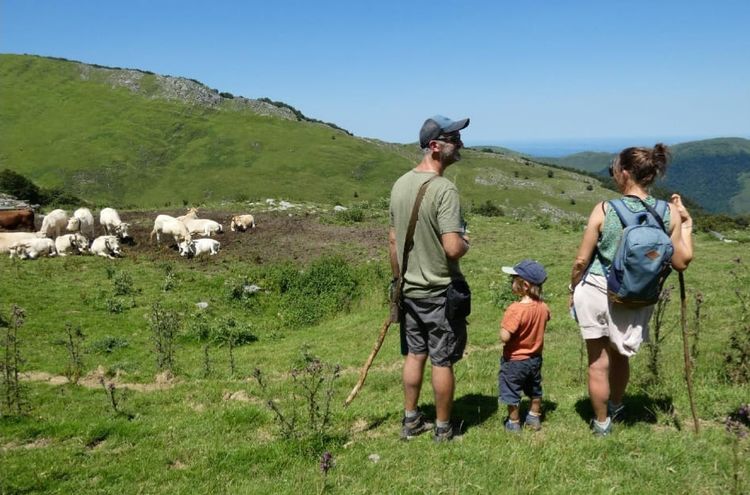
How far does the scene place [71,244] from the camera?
18.7 meters

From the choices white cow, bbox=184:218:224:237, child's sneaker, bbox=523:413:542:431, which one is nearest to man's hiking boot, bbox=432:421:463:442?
child's sneaker, bbox=523:413:542:431

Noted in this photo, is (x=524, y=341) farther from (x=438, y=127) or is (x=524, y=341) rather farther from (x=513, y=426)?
(x=438, y=127)

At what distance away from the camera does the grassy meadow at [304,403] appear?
475 centimetres

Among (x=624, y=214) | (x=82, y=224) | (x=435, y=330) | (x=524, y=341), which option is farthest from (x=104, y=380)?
(x=82, y=224)

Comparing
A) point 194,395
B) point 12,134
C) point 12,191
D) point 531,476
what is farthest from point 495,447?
point 12,134

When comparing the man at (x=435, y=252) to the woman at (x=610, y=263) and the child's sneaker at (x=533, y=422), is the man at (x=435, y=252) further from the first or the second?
the woman at (x=610, y=263)

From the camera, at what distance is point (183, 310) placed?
14016 millimetres

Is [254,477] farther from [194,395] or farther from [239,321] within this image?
[239,321]

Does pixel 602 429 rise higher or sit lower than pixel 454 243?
lower

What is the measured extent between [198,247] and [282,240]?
3405mm

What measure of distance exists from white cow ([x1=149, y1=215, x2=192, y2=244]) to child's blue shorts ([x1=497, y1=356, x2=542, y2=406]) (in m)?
15.7

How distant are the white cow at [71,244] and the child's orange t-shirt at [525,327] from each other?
58.3ft

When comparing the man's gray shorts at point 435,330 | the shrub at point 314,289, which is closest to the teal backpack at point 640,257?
the man's gray shorts at point 435,330

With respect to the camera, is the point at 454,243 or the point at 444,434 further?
the point at 444,434
